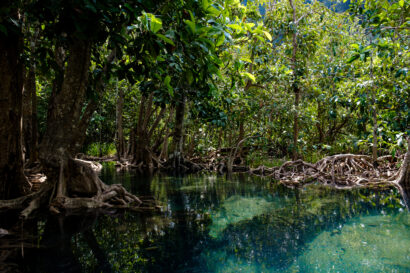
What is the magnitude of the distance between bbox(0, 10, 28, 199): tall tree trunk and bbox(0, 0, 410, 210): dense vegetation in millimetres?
17

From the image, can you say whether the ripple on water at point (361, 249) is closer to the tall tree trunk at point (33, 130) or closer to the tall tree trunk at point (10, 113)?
the tall tree trunk at point (10, 113)

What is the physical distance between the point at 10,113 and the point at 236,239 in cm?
406

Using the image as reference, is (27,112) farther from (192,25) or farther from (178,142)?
(192,25)

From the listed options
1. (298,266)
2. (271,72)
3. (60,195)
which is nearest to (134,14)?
(298,266)

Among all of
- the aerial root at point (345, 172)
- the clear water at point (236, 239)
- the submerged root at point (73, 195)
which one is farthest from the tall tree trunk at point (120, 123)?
the clear water at point (236, 239)

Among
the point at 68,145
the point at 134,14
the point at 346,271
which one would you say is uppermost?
the point at 134,14

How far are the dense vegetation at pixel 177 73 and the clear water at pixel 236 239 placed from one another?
1367 mm

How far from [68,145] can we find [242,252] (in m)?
3.41

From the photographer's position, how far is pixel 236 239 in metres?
3.50

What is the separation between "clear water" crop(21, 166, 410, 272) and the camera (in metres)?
2.71

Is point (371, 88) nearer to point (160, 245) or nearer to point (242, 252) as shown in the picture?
point (242, 252)

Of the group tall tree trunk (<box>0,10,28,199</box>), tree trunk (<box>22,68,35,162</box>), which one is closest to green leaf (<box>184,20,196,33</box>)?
tall tree trunk (<box>0,10,28,199</box>)

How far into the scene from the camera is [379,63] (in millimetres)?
7172

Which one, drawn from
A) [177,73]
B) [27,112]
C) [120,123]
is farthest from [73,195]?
[120,123]
